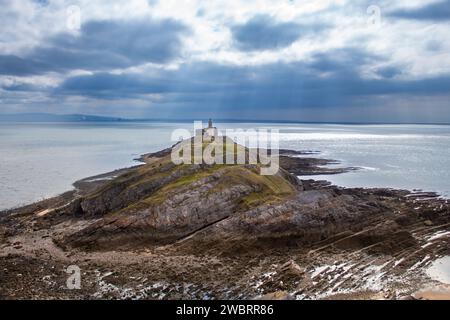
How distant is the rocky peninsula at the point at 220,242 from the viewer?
1211 inches

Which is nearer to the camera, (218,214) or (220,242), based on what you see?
(220,242)

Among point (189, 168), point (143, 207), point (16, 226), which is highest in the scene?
point (189, 168)

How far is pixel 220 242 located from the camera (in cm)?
3972

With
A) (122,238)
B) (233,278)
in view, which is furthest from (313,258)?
(122,238)

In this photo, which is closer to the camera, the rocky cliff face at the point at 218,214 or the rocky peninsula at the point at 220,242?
the rocky peninsula at the point at 220,242

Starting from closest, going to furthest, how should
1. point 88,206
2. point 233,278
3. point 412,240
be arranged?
point 233,278 → point 412,240 → point 88,206

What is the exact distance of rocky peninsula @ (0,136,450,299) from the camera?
30766 mm

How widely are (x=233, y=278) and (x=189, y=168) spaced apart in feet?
74.2

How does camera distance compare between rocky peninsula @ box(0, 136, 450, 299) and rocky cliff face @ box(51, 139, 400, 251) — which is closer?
rocky peninsula @ box(0, 136, 450, 299)

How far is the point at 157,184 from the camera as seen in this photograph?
51312 millimetres

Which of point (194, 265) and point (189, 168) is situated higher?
point (189, 168)

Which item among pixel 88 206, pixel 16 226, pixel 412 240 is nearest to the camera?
pixel 412 240

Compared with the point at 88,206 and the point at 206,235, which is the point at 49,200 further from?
the point at 206,235

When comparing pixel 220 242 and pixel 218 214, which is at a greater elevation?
pixel 218 214
